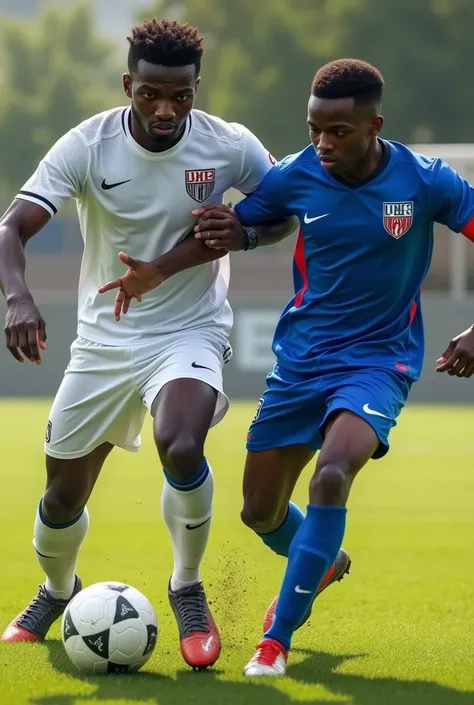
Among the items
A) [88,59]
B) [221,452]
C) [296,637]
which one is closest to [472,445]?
[221,452]

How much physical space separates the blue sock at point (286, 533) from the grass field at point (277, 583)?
276 mm

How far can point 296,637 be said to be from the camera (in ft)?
20.7

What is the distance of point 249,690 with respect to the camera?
497cm

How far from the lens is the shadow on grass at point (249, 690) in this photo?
484 cm

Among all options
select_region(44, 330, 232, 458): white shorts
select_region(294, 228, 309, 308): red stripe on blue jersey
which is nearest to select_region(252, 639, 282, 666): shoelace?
select_region(44, 330, 232, 458): white shorts

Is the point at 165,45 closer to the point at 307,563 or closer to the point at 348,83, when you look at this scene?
the point at 348,83

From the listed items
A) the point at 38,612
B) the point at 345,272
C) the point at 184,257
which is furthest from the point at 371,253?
the point at 38,612

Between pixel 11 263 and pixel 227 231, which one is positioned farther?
pixel 227 231

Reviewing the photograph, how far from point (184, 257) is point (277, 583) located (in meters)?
2.57

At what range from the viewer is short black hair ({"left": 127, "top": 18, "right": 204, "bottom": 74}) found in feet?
19.0

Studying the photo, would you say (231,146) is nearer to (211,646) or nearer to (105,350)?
(105,350)

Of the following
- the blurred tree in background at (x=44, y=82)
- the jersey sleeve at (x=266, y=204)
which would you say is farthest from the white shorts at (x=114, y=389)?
the blurred tree in background at (x=44, y=82)

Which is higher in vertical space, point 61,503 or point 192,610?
point 61,503

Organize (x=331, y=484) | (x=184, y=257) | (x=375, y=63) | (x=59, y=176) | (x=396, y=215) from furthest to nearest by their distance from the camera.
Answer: (x=375, y=63), (x=59, y=176), (x=184, y=257), (x=396, y=215), (x=331, y=484)
